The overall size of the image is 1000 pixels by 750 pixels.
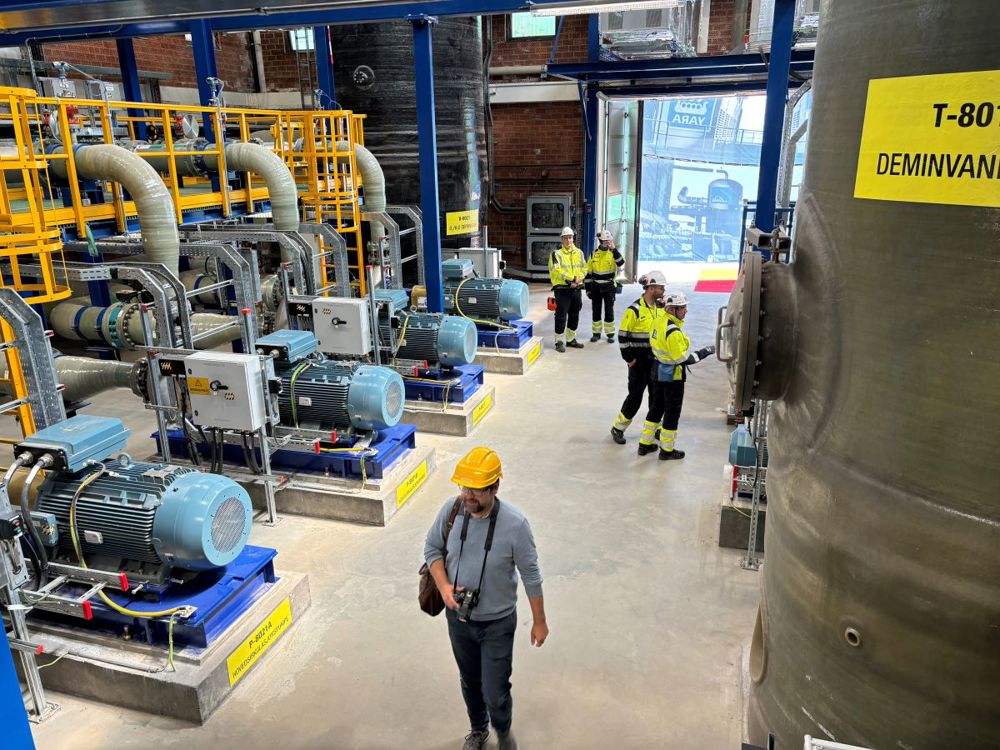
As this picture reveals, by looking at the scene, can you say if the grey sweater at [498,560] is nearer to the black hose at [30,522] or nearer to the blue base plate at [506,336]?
the black hose at [30,522]

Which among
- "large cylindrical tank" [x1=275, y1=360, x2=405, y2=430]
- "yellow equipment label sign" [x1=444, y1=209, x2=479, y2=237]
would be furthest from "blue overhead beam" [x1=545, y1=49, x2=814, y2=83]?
"large cylindrical tank" [x1=275, y1=360, x2=405, y2=430]

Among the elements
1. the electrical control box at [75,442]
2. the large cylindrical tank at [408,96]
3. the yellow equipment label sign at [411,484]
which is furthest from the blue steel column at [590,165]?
the electrical control box at [75,442]

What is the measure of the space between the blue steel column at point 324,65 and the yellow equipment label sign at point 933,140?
9.16 metres

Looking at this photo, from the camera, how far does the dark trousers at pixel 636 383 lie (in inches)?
293

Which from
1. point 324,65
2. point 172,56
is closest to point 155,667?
point 324,65

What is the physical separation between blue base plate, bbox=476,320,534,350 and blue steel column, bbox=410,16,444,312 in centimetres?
Answer: 135

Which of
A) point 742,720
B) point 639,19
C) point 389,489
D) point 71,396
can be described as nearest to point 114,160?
point 71,396

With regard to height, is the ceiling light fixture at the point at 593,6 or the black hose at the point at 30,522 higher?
the ceiling light fixture at the point at 593,6

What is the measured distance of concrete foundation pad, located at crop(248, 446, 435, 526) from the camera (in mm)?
6176

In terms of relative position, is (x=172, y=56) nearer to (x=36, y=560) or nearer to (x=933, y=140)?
(x=36, y=560)

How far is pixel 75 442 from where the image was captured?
431 centimetres

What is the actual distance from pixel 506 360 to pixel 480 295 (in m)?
1.03

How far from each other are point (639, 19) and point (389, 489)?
8083 millimetres

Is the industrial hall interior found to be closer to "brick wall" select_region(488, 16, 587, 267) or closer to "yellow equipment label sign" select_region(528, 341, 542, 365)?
"yellow equipment label sign" select_region(528, 341, 542, 365)
